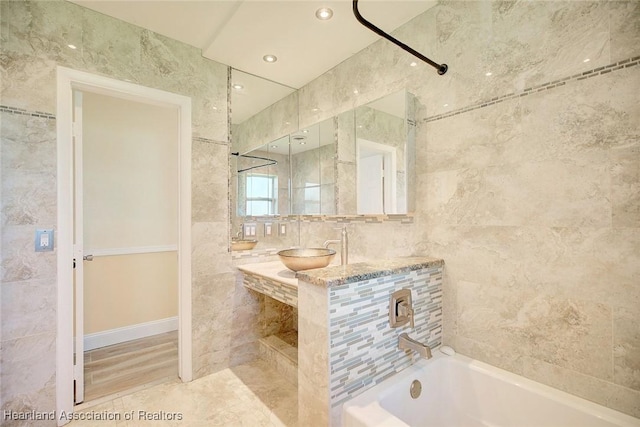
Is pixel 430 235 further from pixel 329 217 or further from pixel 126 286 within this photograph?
pixel 126 286

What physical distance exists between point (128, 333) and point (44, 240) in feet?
5.64

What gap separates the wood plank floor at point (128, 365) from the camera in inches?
84.7

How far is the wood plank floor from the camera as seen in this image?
2.15 m

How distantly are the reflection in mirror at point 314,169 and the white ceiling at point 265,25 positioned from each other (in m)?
0.56

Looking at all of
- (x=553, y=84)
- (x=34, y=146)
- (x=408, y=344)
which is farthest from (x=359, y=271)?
(x=34, y=146)

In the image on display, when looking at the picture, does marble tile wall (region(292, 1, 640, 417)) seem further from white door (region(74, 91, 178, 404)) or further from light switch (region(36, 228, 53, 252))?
white door (region(74, 91, 178, 404))

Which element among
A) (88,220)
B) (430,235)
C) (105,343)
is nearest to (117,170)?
A: (88,220)

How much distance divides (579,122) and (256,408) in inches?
93.9

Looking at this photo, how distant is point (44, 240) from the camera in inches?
66.5

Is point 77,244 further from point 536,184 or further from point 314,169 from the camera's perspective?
point 536,184

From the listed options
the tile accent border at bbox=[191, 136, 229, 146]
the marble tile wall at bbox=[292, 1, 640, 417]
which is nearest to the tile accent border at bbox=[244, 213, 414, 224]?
the marble tile wall at bbox=[292, 1, 640, 417]

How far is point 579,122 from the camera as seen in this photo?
125 centimetres

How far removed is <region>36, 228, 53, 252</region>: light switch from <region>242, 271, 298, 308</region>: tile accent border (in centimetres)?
124

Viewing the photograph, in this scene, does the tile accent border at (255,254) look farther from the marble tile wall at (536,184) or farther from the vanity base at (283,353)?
the marble tile wall at (536,184)
